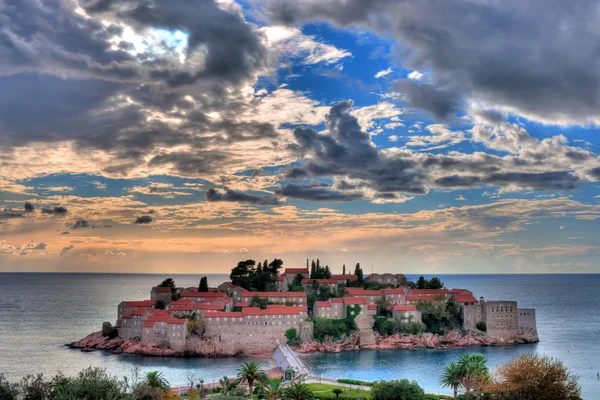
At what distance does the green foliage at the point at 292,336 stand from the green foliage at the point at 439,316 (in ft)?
73.2

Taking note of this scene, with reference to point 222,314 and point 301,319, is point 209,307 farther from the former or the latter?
point 301,319

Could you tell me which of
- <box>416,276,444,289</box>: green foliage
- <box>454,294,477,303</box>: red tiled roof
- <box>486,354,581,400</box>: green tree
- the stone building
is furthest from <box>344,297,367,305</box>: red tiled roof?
<box>486,354,581,400</box>: green tree

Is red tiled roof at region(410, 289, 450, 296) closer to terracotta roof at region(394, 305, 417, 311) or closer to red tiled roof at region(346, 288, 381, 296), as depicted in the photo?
red tiled roof at region(346, 288, 381, 296)

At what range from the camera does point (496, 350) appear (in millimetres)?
87625

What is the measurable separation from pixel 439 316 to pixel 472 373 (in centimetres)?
4631

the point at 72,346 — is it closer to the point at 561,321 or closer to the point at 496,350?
the point at 496,350

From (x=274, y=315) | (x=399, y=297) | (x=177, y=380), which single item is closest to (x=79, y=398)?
(x=177, y=380)

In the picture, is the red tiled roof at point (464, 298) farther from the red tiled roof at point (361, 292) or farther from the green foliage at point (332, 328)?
the green foliage at point (332, 328)

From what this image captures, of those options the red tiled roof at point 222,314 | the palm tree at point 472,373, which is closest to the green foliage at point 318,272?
the red tiled roof at point 222,314

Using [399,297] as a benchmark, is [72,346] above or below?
below

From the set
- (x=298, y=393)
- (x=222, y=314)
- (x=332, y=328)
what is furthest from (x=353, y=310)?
(x=298, y=393)

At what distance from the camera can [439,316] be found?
94.1m

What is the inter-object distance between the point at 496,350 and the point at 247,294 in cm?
3988

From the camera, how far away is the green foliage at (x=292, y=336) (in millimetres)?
84456
